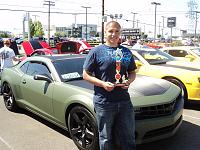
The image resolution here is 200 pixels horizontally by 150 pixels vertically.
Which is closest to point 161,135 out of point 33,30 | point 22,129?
point 22,129

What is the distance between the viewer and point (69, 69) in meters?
5.37

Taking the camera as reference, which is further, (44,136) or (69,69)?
(69,69)

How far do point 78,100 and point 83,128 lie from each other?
41cm

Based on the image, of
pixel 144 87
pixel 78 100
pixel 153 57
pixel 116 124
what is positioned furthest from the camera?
pixel 153 57

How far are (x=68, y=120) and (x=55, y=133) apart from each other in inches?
30.1

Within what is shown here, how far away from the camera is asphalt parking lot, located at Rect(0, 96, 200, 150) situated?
4.70m

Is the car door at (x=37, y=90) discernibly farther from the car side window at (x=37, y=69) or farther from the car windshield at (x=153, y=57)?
the car windshield at (x=153, y=57)

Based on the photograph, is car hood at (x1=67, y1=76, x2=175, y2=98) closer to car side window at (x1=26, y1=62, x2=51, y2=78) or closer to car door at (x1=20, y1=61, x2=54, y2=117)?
car door at (x1=20, y1=61, x2=54, y2=117)

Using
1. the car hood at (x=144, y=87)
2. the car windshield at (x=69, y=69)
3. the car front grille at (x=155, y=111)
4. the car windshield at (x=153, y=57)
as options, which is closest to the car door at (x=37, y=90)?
the car windshield at (x=69, y=69)

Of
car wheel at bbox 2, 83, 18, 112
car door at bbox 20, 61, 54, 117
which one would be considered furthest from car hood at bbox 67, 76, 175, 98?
car wheel at bbox 2, 83, 18, 112

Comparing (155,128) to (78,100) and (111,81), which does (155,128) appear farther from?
(111,81)

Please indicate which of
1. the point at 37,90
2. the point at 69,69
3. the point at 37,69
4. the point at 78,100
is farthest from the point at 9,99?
the point at 78,100

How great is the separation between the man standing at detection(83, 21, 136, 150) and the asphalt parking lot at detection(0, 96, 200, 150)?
1.36m

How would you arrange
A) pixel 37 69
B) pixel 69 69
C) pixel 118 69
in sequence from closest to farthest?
1. pixel 118 69
2. pixel 69 69
3. pixel 37 69
